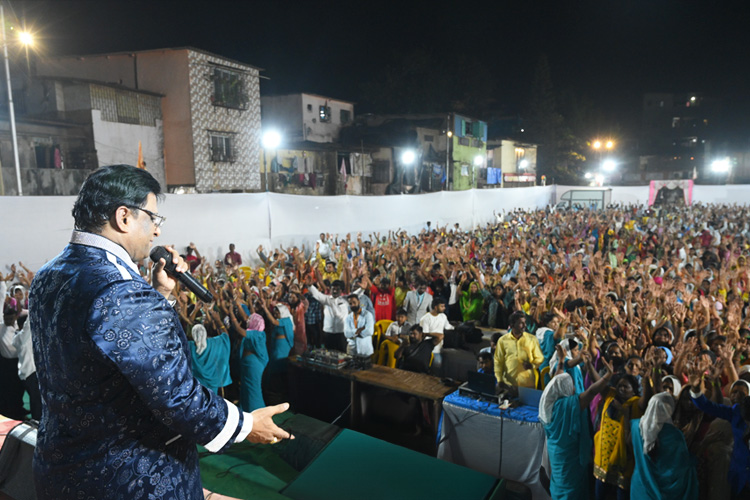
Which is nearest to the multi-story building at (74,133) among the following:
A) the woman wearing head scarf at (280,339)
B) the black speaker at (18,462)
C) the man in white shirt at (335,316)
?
the man in white shirt at (335,316)

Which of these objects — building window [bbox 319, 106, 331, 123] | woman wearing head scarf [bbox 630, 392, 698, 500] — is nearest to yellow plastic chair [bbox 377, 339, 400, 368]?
woman wearing head scarf [bbox 630, 392, 698, 500]

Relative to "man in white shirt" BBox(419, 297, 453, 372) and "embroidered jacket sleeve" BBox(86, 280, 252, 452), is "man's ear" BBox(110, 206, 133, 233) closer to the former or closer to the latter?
"embroidered jacket sleeve" BBox(86, 280, 252, 452)

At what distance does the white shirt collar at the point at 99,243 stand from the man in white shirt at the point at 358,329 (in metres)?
4.78

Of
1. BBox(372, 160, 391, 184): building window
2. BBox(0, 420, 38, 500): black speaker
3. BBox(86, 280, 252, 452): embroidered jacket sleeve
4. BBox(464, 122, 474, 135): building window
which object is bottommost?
BBox(0, 420, 38, 500): black speaker

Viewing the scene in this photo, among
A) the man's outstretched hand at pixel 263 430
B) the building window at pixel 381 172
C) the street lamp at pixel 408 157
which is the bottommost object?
the man's outstretched hand at pixel 263 430

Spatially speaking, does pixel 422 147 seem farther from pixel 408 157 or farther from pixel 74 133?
pixel 74 133

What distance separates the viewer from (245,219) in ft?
36.0

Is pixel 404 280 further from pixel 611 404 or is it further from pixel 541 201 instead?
pixel 541 201

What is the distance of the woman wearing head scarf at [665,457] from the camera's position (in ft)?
11.4

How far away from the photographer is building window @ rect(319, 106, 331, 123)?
1115 inches

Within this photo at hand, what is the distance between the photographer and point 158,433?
139cm

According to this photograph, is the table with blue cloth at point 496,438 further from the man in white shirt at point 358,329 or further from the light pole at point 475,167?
the light pole at point 475,167

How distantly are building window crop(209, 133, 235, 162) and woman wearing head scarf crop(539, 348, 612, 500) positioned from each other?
61.1 feet

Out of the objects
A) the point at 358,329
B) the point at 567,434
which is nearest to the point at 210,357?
the point at 358,329
